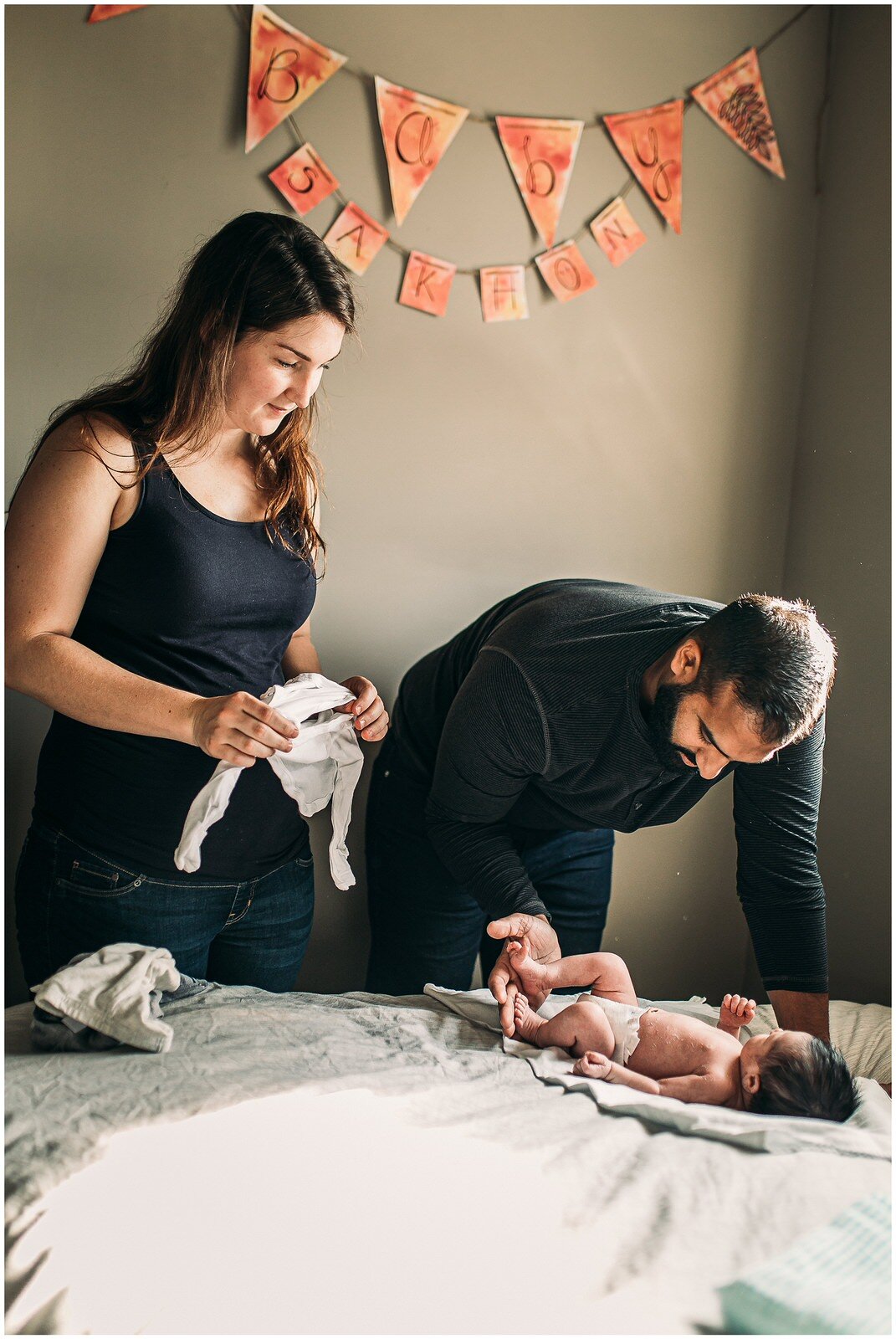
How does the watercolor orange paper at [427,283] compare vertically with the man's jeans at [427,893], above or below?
above

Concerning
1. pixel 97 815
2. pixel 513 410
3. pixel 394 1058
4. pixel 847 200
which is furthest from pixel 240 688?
pixel 847 200

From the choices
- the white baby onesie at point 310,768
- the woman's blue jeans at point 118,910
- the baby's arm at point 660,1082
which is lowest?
the baby's arm at point 660,1082

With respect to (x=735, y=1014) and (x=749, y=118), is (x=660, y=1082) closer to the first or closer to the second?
(x=735, y=1014)

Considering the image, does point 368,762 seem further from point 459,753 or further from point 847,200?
point 847,200

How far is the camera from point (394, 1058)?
47.1 inches

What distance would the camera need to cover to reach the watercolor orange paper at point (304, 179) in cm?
172

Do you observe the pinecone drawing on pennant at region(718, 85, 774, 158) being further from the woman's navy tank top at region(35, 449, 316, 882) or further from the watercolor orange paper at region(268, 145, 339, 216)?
the woman's navy tank top at region(35, 449, 316, 882)

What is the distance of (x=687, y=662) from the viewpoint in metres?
1.25

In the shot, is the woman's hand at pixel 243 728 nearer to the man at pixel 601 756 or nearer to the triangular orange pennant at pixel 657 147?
the man at pixel 601 756

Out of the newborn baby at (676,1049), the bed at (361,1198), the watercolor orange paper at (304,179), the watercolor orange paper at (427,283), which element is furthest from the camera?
the watercolor orange paper at (427,283)

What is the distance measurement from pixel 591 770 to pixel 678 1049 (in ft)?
1.30

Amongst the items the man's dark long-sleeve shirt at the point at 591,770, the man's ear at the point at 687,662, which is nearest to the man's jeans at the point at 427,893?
the man's dark long-sleeve shirt at the point at 591,770

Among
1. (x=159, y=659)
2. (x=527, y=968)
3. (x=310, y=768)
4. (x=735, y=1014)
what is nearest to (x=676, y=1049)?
(x=735, y=1014)

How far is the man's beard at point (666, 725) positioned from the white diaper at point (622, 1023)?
0.35 m
